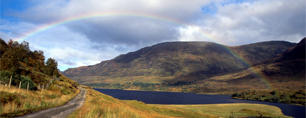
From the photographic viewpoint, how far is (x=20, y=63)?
2292 inches

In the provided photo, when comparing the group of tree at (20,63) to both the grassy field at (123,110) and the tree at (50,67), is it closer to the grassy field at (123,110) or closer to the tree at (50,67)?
the tree at (50,67)

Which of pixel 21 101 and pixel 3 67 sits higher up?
pixel 3 67

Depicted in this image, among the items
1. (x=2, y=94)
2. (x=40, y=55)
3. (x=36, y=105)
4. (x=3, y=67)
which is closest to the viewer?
(x=2, y=94)

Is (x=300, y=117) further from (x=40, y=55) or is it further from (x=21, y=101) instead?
(x=40, y=55)

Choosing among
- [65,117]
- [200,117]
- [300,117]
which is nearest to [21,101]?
[65,117]

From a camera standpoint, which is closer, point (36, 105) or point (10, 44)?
point (36, 105)

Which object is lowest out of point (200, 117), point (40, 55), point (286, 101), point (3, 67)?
point (286, 101)

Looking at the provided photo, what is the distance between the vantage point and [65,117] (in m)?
16.3

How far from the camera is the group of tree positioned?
119 ft

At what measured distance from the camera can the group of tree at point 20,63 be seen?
3625cm

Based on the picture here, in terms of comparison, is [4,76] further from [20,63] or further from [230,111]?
[230,111]

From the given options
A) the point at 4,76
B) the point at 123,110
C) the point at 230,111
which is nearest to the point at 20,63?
the point at 4,76

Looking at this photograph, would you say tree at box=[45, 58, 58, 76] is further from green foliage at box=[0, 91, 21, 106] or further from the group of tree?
green foliage at box=[0, 91, 21, 106]

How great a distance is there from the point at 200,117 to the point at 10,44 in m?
90.9
